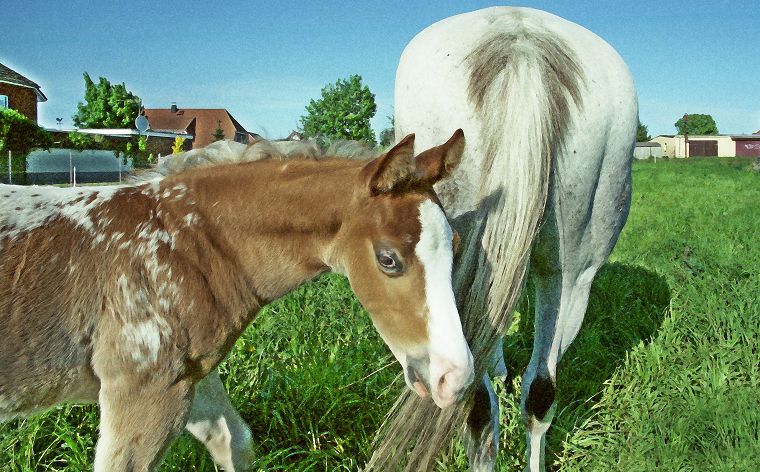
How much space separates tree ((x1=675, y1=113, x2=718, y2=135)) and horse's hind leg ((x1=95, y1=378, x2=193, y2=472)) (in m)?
138

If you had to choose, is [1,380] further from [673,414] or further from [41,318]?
[673,414]

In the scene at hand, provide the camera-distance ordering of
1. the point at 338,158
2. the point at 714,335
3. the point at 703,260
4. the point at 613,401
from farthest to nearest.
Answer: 1. the point at 703,260
2. the point at 714,335
3. the point at 613,401
4. the point at 338,158

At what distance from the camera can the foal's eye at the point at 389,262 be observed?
2396 mm

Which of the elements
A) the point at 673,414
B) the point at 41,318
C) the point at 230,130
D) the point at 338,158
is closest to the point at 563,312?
the point at 673,414

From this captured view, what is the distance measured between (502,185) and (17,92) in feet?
141

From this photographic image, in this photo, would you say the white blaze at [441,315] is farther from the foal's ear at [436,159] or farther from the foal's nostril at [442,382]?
the foal's ear at [436,159]

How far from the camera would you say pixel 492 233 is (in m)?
2.95

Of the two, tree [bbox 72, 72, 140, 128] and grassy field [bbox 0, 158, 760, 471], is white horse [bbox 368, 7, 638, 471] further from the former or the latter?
tree [bbox 72, 72, 140, 128]

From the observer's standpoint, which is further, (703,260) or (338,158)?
(703,260)

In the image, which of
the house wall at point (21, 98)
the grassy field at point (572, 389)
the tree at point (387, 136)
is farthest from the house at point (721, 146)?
the tree at point (387, 136)

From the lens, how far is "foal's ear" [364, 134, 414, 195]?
2.36m

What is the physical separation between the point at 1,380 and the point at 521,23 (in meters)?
2.64

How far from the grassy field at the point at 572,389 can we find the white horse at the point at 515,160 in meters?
0.60

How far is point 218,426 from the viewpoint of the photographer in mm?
3061
